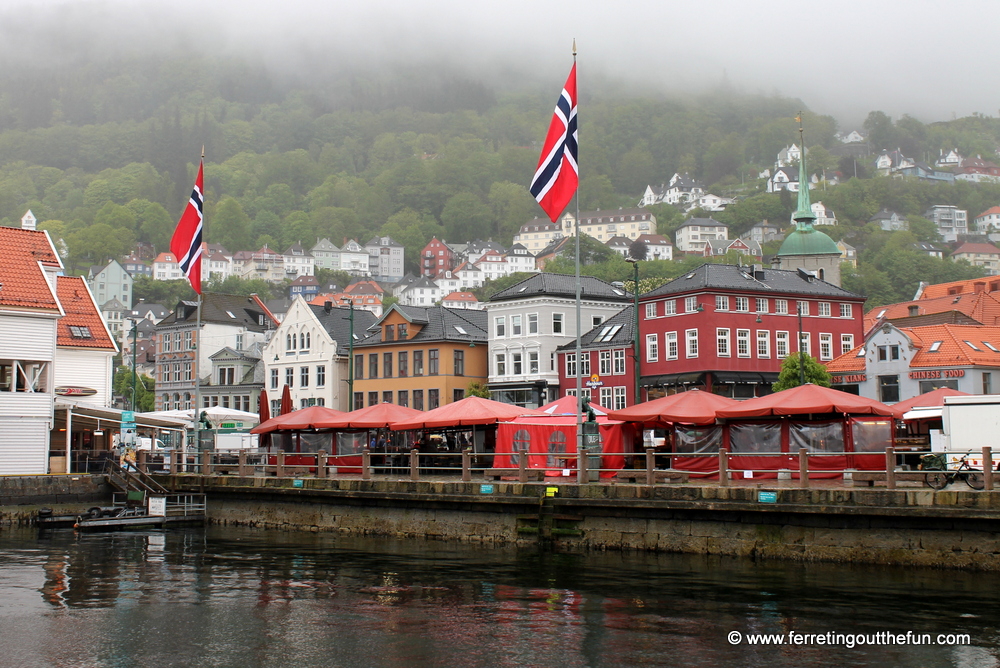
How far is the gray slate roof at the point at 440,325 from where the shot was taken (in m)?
83.3

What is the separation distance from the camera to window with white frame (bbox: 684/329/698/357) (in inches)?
2852

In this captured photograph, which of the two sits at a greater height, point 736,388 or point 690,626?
point 736,388

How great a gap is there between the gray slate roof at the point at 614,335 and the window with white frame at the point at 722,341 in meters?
5.55

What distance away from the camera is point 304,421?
4138 cm

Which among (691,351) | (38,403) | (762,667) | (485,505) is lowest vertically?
(762,667)

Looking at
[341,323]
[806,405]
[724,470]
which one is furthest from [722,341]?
[724,470]

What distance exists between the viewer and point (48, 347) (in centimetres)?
4219

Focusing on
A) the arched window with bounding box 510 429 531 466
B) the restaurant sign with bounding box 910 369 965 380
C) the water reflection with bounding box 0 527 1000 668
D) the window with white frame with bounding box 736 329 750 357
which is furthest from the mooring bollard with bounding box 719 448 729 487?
the window with white frame with bounding box 736 329 750 357

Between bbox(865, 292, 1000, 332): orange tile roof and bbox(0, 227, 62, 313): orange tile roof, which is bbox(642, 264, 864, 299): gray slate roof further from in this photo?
bbox(0, 227, 62, 313): orange tile roof

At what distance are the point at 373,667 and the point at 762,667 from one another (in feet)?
19.2

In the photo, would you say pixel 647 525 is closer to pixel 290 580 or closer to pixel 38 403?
pixel 290 580

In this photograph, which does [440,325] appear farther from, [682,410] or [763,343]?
[682,410]

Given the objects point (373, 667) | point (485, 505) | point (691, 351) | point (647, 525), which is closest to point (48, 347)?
point (485, 505)

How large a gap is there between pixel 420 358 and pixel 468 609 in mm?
62391
